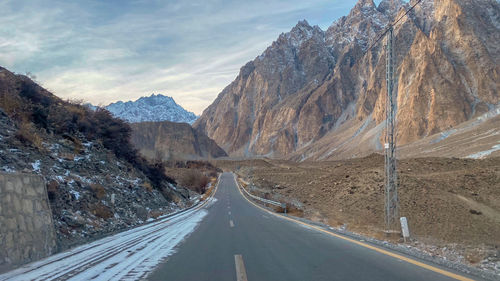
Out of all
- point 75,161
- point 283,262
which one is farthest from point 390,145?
point 75,161

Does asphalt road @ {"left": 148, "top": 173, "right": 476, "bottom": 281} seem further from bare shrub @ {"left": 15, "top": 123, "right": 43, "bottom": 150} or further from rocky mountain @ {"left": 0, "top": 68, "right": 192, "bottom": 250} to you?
bare shrub @ {"left": 15, "top": 123, "right": 43, "bottom": 150}

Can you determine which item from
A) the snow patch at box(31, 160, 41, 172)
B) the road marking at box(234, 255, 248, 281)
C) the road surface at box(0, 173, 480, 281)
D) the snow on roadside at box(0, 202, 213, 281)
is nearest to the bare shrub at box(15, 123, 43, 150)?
the snow patch at box(31, 160, 41, 172)

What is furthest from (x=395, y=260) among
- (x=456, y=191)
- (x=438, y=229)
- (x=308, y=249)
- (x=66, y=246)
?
(x=456, y=191)

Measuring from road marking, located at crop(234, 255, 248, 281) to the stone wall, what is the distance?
14.6 ft

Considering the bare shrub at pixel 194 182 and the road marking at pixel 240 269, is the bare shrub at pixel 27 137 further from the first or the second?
the bare shrub at pixel 194 182

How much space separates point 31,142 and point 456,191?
109 feet

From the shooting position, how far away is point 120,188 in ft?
63.5

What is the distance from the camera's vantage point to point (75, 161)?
1775cm

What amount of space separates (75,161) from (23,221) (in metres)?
9.29

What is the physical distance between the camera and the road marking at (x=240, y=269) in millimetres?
6882

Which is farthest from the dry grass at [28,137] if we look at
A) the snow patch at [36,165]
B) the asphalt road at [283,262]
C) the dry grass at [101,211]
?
the asphalt road at [283,262]

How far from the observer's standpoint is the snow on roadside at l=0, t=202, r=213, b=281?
283 inches

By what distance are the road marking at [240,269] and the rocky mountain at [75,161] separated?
488 centimetres

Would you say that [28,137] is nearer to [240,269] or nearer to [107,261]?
[107,261]
